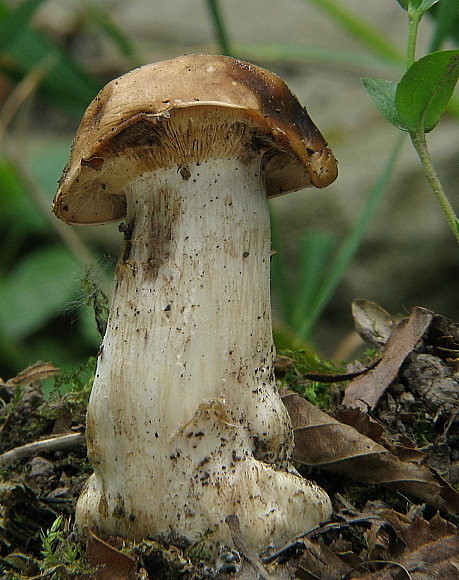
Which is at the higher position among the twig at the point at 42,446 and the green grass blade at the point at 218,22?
the green grass blade at the point at 218,22

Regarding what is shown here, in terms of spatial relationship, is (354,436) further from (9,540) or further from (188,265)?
(9,540)

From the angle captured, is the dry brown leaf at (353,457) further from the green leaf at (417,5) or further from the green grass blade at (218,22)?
the green grass blade at (218,22)

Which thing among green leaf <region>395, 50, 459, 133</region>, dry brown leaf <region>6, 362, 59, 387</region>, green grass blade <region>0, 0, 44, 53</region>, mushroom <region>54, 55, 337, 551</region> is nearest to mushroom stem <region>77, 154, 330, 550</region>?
mushroom <region>54, 55, 337, 551</region>

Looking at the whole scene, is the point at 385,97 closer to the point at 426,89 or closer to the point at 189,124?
the point at 426,89

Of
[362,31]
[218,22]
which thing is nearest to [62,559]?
[218,22]

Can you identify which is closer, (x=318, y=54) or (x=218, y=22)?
(x=218, y=22)

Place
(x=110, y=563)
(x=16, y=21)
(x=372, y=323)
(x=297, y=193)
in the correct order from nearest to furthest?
(x=110, y=563) < (x=372, y=323) < (x=16, y=21) < (x=297, y=193)

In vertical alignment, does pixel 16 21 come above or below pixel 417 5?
above

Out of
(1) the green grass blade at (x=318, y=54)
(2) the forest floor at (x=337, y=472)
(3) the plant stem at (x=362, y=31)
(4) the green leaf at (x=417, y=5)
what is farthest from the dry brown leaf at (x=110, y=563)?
(3) the plant stem at (x=362, y=31)
